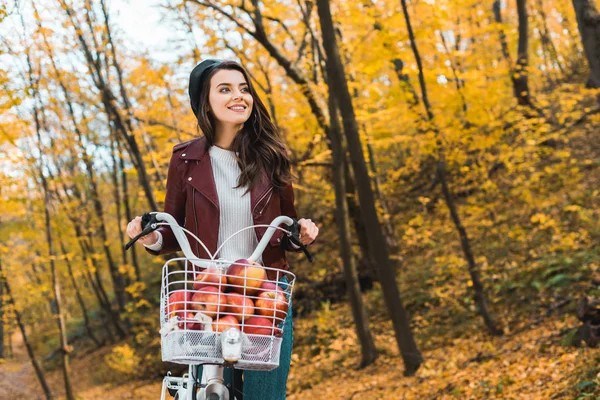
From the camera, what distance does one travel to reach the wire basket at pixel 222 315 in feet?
6.22

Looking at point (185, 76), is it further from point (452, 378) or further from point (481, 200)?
point (452, 378)

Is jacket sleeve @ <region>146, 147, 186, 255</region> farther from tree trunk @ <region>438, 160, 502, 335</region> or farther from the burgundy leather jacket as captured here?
tree trunk @ <region>438, 160, 502, 335</region>

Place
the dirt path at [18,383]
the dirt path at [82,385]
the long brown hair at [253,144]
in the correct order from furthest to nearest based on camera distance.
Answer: the dirt path at [18,383]
the dirt path at [82,385]
the long brown hair at [253,144]

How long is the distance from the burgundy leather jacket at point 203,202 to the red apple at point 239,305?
1.71ft

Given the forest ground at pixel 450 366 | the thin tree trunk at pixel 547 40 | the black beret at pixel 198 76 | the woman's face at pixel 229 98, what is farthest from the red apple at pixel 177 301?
the thin tree trunk at pixel 547 40

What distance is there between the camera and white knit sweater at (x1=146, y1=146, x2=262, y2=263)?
2492mm

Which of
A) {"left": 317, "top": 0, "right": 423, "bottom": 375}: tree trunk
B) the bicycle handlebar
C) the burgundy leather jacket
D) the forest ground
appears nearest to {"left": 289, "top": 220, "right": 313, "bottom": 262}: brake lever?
the bicycle handlebar

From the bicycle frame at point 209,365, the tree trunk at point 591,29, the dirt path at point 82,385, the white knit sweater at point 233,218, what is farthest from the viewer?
the dirt path at point 82,385

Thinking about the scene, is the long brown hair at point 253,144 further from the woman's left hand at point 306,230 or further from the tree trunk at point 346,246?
the tree trunk at point 346,246

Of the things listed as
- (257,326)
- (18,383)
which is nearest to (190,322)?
(257,326)

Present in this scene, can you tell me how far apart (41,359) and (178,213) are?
25.0 m

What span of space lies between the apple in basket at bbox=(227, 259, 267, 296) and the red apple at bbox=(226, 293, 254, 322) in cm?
4

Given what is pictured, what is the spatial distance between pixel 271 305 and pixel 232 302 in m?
0.13

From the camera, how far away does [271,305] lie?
1988 millimetres
